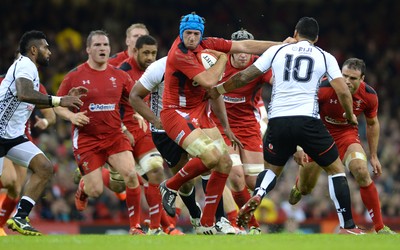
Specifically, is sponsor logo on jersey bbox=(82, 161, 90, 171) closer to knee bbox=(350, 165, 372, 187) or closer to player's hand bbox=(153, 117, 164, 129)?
player's hand bbox=(153, 117, 164, 129)

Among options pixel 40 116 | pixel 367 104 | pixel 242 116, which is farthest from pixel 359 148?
pixel 40 116

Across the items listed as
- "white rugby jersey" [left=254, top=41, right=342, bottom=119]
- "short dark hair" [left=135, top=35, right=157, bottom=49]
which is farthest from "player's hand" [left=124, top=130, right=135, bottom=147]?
"white rugby jersey" [left=254, top=41, right=342, bottom=119]

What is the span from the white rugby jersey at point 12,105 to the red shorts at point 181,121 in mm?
1819

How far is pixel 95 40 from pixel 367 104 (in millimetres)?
3824

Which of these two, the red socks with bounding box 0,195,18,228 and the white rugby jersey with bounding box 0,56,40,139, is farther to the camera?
the red socks with bounding box 0,195,18,228

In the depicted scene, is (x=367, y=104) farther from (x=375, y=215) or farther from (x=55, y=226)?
(x=55, y=226)

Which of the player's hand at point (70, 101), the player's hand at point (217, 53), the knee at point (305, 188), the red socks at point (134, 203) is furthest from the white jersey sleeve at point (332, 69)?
the red socks at point (134, 203)

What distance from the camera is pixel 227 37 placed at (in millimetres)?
26828

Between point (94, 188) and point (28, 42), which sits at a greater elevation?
point (28, 42)

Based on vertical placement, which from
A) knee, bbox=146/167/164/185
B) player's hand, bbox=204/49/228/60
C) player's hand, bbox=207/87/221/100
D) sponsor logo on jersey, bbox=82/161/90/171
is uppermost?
player's hand, bbox=204/49/228/60

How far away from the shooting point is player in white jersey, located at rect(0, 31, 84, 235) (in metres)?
12.5

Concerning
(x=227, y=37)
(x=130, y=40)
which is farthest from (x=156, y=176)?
(x=227, y=37)

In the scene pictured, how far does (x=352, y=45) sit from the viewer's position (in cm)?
2834

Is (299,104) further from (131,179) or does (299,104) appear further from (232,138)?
(131,179)
